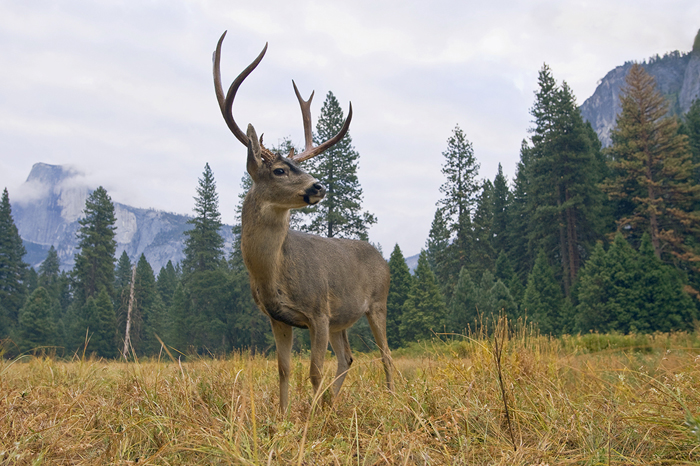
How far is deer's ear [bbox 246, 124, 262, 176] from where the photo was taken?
4.42m

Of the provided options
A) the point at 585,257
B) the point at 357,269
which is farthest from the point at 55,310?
the point at 357,269

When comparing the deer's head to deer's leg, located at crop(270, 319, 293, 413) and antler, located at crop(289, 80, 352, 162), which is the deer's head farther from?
deer's leg, located at crop(270, 319, 293, 413)

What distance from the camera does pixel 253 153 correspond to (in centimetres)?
446

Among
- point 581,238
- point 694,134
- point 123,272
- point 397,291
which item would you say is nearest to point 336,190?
point 397,291

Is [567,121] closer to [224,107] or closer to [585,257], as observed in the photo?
[585,257]

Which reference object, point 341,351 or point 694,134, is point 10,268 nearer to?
point 341,351

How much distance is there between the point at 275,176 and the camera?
14.5 feet

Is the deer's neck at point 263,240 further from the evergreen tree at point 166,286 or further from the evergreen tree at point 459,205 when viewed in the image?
the evergreen tree at point 166,286

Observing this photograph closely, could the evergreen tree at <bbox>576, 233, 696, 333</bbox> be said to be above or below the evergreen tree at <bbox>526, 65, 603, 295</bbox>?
below

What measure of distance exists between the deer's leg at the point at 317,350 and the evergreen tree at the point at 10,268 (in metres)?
55.6

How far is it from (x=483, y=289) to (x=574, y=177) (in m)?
15.1

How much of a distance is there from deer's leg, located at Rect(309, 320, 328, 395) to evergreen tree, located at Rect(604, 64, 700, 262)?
33854mm

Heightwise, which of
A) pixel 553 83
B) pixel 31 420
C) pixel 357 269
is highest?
pixel 553 83

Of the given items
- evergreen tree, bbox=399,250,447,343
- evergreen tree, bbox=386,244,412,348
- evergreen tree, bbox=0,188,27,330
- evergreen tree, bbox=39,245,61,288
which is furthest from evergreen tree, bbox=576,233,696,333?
evergreen tree, bbox=39,245,61,288
